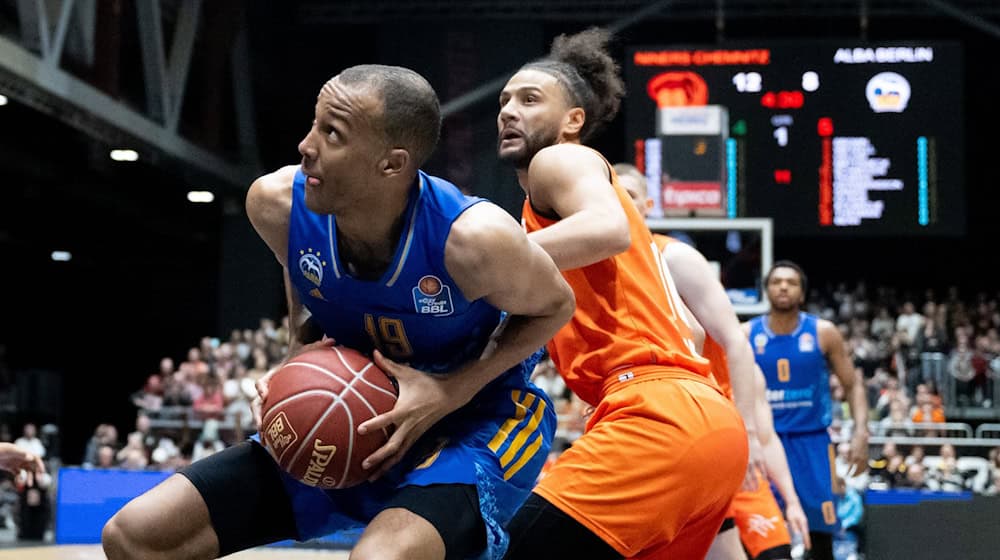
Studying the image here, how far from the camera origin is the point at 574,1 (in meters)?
17.3

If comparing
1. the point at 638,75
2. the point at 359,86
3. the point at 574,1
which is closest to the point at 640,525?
the point at 359,86

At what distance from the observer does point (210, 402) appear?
13.9m

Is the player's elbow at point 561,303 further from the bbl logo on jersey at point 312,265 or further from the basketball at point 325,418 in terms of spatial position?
the bbl logo on jersey at point 312,265

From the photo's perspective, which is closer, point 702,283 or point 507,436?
point 507,436

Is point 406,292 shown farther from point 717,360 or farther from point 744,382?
point 717,360

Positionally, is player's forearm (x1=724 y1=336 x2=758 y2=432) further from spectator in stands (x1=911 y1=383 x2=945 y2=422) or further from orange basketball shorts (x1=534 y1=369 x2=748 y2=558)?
spectator in stands (x1=911 y1=383 x2=945 y2=422)

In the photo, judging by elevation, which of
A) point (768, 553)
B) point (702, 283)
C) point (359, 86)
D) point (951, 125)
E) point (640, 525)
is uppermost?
point (951, 125)

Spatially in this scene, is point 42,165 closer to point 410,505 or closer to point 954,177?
point 954,177

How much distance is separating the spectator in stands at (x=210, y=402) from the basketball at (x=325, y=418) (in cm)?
1113

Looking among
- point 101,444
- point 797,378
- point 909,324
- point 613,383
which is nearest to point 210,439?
point 101,444

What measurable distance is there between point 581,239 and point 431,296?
1.43ft

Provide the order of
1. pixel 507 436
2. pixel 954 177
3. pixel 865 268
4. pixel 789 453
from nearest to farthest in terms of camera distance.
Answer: pixel 507 436 → pixel 789 453 → pixel 954 177 → pixel 865 268

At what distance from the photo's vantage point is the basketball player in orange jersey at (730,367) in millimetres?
4102

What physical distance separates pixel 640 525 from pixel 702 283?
121cm
